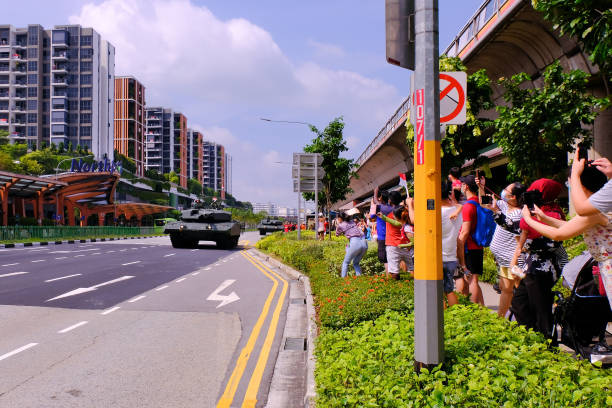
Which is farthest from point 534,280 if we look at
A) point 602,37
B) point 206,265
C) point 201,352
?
point 206,265

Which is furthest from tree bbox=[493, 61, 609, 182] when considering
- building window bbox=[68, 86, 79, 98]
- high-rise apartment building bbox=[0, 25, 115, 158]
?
building window bbox=[68, 86, 79, 98]

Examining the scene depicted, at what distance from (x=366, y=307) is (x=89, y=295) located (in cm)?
633

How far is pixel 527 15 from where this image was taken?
13867 millimetres

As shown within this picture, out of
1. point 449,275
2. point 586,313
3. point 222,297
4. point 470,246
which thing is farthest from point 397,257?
point 222,297

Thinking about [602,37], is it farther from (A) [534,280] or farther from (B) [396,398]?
(B) [396,398]

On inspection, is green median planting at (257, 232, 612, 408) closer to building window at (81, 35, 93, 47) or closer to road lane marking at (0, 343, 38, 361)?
road lane marking at (0, 343, 38, 361)

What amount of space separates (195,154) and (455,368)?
195m

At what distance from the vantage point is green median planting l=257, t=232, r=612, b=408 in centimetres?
321

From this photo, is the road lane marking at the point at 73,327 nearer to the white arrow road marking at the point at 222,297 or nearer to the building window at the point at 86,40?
the white arrow road marking at the point at 222,297

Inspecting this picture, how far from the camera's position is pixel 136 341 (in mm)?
6406

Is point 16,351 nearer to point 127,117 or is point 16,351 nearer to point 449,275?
point 449,275

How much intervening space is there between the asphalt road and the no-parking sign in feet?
9.45

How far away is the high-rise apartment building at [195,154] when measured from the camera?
188m

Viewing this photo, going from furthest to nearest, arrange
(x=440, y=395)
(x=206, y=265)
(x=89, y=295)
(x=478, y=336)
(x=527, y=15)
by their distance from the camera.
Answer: (x=206, y=265)
(x=527, y=15)
(x=89, y=295)
(x=478, y=336)
(x=440, y=395)
